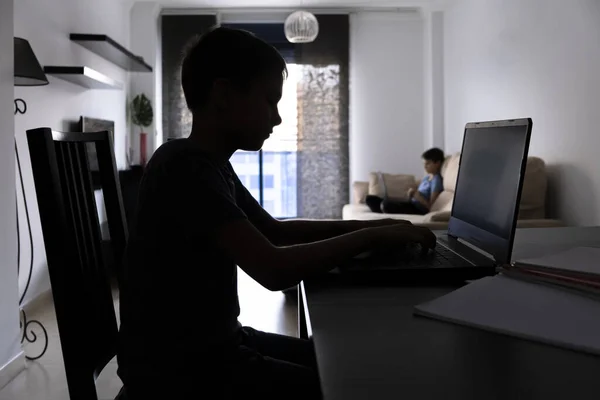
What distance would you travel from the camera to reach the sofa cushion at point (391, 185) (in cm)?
518

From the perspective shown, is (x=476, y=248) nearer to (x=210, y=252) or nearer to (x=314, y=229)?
(x=314, y=229)

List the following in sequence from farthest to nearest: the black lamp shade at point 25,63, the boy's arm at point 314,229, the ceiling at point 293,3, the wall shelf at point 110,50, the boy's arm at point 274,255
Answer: the ceiling at point 293,3
the wall shelf at point 110,50
the black lamp shade at point 25,63
the boy's arm at point 314,229
the boy's arm at point 274,255

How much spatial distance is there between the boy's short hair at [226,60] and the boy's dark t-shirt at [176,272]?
12cm

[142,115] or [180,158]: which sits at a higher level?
[142,115]

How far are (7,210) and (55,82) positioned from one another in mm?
1751

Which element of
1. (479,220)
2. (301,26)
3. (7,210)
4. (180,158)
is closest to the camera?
(180,158)

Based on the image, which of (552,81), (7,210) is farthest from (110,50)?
(552,81)

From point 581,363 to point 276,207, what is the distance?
5.79 metres

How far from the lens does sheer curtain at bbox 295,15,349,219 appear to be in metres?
5.85

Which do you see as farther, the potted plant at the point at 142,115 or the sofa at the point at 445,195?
the potted plant at the point at 142,115

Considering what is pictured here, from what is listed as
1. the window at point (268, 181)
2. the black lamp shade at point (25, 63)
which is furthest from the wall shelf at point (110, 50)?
the window at point (268, 181)

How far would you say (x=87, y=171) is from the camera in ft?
3.20

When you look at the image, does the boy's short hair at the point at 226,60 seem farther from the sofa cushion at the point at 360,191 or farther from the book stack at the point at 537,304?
the sofa cushion at the point at 360,191

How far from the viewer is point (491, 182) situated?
1054 millimetres
